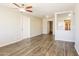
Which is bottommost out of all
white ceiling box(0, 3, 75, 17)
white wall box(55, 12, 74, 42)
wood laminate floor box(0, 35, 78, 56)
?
wood laminate floor box(0, 35, 78, 56)

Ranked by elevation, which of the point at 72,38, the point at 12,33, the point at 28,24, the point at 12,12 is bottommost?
the point at 72,38

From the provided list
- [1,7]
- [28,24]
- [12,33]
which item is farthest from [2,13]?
[28,24]

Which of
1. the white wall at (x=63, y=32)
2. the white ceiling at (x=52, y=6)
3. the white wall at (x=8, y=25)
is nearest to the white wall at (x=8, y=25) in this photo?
the white wall at (x=8, y=25)

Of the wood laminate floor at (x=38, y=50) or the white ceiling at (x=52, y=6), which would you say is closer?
the wood laminate floor at (x=38, y=50)

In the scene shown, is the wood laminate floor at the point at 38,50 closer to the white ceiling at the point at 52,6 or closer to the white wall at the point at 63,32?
the white wall at the point at 63,32

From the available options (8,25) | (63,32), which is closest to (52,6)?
(63,32)

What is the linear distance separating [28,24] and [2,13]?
4441 millimetres

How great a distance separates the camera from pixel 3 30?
596 cm

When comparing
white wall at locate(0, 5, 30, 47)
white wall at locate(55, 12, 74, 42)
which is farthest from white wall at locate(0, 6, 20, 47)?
white wall at locate(55, 12, 74, 42)

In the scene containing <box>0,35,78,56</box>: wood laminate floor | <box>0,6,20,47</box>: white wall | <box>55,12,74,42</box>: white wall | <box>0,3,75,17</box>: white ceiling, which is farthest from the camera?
<box>55,12,74,42</box>: white wall

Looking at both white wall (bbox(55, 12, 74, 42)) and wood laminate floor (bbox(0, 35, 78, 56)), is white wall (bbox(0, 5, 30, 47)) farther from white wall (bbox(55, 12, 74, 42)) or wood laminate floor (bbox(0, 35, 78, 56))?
white wall (bbox(55, 12, 74, 42))

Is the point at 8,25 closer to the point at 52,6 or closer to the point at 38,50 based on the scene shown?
the point at 38,50

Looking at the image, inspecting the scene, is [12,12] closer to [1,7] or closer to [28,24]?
[1,7]

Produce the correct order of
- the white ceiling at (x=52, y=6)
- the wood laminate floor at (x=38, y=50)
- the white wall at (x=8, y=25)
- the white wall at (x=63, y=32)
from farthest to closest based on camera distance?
1. the white wall at (x=63, y=32)
2. the white wall at (x=8, y=25)
3. the white ceiling at (x=52, y=6)
4. the wood laminate floor at (x=38, y=50)
